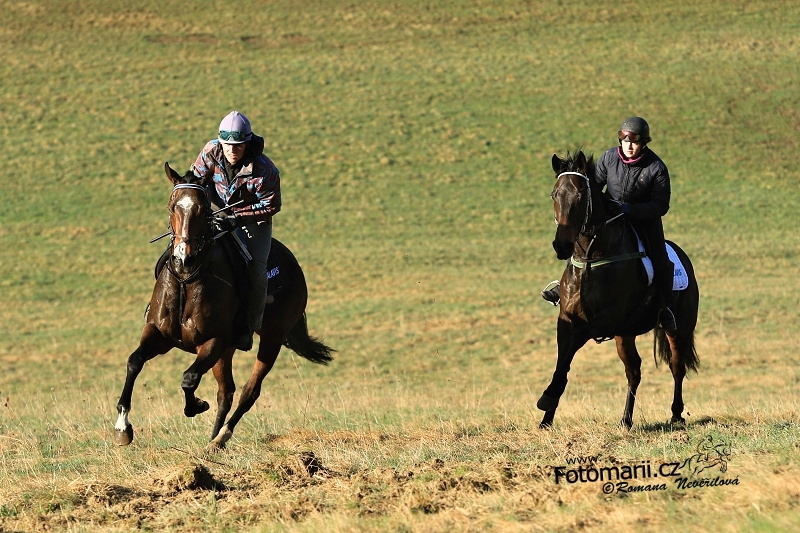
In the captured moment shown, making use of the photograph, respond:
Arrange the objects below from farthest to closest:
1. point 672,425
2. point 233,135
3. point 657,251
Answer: point 657,251
point 672,425
point 233,135

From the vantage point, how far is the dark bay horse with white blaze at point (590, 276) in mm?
9953

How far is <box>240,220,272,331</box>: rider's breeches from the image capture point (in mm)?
10242

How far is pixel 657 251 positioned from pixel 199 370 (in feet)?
16.1

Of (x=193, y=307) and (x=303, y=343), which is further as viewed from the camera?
(x=303, y=343)

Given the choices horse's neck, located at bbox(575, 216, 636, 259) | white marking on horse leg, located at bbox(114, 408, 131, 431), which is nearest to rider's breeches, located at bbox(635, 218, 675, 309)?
horse's neck, located at bbox(575, 216, 636, 259)

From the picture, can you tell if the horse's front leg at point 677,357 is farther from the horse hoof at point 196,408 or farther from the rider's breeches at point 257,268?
the horse hoof at point 196,408

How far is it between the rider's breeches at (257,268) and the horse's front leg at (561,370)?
2.85 meters

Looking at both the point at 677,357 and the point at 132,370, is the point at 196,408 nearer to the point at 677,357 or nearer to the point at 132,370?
the point at 132,370

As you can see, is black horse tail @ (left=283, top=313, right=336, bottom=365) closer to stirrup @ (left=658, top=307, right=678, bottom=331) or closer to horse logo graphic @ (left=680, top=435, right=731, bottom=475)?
stirrup @ (left=658, top=307, right=678, bottom=331)

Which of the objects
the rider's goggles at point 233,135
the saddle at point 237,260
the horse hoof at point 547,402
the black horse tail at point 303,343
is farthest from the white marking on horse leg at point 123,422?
the horse hoof at point 547,402

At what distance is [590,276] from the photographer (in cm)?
1043

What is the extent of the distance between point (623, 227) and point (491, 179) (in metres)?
29.5

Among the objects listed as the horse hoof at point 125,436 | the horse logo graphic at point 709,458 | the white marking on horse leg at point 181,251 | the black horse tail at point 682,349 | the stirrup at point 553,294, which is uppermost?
Answer: the white marking on horse leg at point 181,251

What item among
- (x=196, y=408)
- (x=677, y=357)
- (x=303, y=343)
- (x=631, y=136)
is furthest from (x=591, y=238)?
(x=196, y=408)
